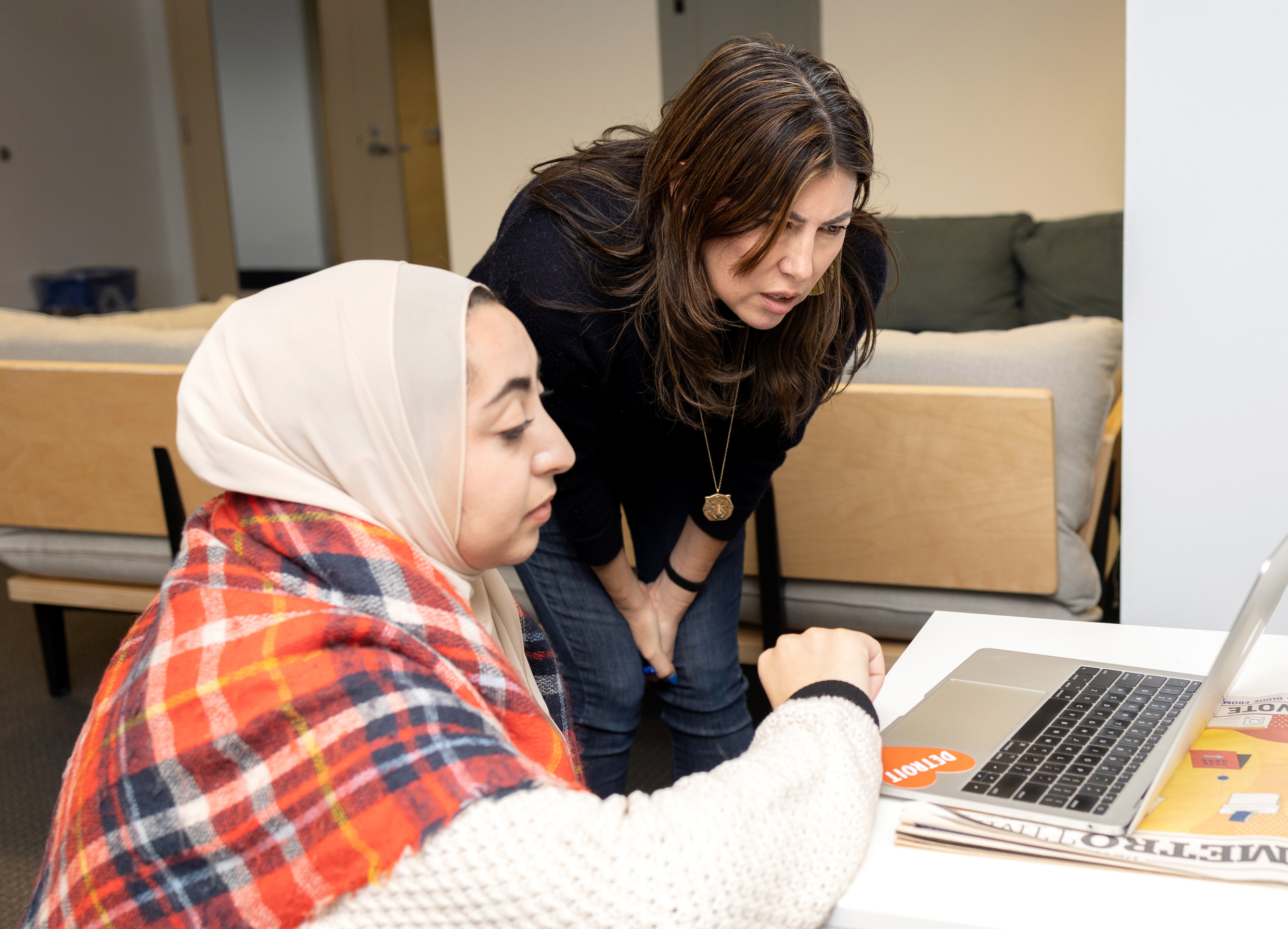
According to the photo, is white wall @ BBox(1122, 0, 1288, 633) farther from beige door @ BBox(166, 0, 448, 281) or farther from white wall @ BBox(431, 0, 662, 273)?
beige door @ BBox(166, 0, 448, 281)

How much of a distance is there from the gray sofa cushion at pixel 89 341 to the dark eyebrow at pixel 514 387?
172cm

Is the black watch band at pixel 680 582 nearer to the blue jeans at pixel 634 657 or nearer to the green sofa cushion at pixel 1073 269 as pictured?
the blue jeans at pixel 634 657

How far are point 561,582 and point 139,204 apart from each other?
6.48 meters

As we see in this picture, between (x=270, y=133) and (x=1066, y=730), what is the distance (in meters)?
6.79

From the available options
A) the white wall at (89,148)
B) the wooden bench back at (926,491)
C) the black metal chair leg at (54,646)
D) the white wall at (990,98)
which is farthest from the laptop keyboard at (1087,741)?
the white wall at (89,148)

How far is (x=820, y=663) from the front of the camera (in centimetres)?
86

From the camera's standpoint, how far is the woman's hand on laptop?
85 cm

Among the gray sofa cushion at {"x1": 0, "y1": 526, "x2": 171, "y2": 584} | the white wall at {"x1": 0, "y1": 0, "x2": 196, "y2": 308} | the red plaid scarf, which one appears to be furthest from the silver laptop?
the white wall at {"x1": 0, "y1": 0, "x2": 196, "y2": 308}

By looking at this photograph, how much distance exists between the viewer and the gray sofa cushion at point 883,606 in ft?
6.29

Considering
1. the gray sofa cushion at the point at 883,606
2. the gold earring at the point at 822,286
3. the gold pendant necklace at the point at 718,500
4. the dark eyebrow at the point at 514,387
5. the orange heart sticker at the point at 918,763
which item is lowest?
the gray sofa cushion at the point at 883,606

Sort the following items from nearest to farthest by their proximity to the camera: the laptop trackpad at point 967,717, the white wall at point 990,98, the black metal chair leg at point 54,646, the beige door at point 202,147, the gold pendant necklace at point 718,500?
1. the laptop trackpad at point 967,717
2. the gold pendant necklace at point 718,500
3. the black metal chair leg at point 54,646
4. the white wall at point 990,98
5. the beige door at point 202,147

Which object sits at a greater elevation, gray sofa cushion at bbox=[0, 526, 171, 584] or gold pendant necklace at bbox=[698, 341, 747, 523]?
gold pendant necklace at bbox=[698, 341, 747, 523]

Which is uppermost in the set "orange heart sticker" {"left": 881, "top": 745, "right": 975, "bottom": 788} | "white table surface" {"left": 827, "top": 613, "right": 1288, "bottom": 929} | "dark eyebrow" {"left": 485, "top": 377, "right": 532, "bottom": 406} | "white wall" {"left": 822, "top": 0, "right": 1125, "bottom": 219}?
"white wall" {"left": 822, "top": 0, "right": 1125, "bottom": 219}

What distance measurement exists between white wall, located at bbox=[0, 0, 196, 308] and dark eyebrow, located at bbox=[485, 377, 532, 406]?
6195 millimetres
